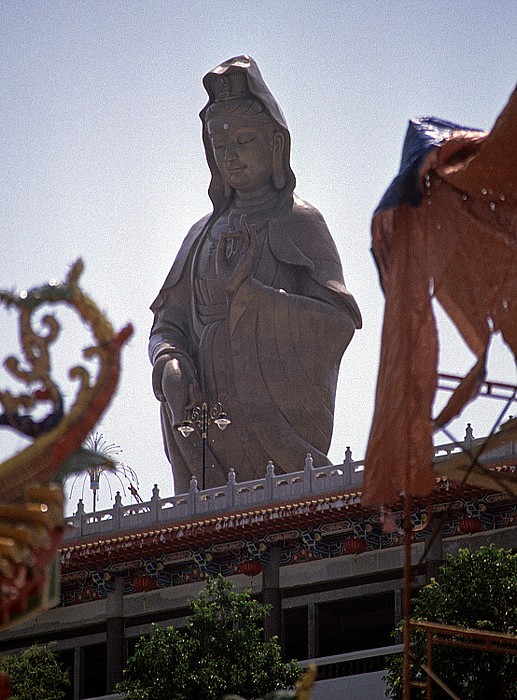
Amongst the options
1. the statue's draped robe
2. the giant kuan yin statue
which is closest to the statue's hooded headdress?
the giant kuan yin statue

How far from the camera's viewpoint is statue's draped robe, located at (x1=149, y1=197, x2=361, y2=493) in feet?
113

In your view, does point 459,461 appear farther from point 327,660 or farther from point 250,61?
point 250,61

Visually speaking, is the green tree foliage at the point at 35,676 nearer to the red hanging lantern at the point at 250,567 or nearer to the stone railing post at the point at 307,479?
the red hanging lantern at the point at 250,567

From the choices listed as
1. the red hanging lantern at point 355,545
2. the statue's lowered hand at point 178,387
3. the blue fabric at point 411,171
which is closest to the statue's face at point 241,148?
the statue's lowered hand at point 178,387

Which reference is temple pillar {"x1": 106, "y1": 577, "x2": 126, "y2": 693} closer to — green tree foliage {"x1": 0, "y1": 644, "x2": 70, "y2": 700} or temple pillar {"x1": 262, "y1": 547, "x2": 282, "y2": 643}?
green tree foliage {"x1": 0, "y1": 644, "x2": 70, "y2": 700}

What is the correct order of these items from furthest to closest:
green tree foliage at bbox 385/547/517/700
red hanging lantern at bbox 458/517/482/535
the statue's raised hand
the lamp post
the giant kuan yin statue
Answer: the statue's raised hand < the giant kuan yin statue < the lamp post < red hanging lantern at bbox 458/517/482/535 < green tree foliage at bbox 385/547/517/700

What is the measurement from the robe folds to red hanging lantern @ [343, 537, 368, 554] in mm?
15260

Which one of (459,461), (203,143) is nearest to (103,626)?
(203,143)

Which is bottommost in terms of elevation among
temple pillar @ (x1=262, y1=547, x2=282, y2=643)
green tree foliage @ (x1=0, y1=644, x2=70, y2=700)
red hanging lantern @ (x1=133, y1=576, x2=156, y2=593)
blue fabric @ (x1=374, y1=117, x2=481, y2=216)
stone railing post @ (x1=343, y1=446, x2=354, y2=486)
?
blue fabric @ (x1=374, y1=117, x2=481, y2=216)

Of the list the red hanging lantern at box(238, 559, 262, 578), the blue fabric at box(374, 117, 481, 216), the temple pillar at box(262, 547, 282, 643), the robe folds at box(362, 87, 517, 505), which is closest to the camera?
the robe folds at box(362, 87, 517, 505)

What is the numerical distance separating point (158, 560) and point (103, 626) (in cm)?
170

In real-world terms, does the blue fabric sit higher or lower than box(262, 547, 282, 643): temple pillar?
lower

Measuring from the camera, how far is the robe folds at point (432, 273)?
42.6 ft

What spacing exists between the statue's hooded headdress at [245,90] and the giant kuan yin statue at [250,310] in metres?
0.02
